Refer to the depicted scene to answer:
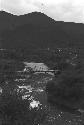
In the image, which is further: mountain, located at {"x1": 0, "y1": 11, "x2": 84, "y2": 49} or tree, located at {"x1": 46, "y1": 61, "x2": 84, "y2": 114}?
mountain, located at {"x1": 0, "y1": 11, "x2": 84, "y2": 49}

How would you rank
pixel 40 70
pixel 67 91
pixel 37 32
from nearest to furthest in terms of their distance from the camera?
1. pixel 67 91
2. pixel 40 70
3. pixel 37 32

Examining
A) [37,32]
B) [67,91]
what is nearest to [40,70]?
[67,91]

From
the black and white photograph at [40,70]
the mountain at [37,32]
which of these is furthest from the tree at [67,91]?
the mountain at [37,32]

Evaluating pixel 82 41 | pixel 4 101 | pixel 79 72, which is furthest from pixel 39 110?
pixel 82 41

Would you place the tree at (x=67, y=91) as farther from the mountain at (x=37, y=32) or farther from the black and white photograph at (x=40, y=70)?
the mountain at (x=37, y=32)

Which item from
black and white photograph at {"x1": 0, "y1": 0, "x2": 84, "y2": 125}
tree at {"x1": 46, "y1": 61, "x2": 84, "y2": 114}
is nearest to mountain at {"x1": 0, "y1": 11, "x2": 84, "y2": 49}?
black and white photograph at {"x1": 0, "y1": 0, "x2": 84, "y2": 125}

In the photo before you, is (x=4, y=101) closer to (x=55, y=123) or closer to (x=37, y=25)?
(x=55, y=123)

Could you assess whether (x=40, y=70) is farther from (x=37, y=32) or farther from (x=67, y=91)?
(x=37, y=32)

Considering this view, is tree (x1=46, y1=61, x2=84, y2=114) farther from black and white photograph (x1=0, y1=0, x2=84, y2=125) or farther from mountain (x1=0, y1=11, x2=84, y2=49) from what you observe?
mountain (x1=0, y1=11, x2=84, y2=49)
